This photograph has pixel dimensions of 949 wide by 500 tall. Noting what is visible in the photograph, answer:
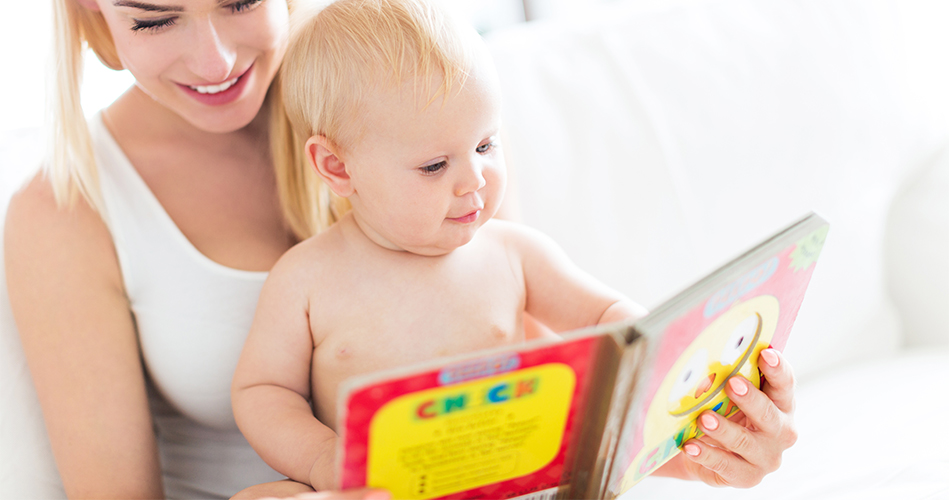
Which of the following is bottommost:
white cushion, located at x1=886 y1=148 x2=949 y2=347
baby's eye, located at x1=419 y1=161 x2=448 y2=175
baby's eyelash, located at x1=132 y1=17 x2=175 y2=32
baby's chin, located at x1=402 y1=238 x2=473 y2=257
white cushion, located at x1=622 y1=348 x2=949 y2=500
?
white cushion, located at x1=622 y1=348 x2=949 y2=500

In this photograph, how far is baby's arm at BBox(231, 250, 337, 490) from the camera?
0.80 m

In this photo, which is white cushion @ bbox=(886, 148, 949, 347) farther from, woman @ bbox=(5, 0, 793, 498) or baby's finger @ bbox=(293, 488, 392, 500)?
baby's finger @ bbox=(293, 488, 392, 500)

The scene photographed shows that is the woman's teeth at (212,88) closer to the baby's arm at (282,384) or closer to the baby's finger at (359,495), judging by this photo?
the baby's arm at (282,384)

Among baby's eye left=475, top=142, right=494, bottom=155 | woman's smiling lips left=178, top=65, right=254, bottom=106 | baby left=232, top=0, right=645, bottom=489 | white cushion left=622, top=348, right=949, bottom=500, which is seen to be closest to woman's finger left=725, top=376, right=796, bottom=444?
baby left=232, top=0, right=645, bottom=489

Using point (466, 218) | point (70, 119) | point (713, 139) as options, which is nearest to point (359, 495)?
point (466, 218)

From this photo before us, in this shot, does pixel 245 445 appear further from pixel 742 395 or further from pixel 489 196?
pixel 742 395

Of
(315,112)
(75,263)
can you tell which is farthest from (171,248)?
(315,112)

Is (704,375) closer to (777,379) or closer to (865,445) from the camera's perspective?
(777,379)

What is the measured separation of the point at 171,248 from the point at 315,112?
33cm

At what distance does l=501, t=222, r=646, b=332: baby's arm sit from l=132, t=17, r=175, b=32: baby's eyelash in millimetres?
513

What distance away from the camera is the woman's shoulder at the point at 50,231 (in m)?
0.95

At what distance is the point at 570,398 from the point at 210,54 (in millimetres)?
640

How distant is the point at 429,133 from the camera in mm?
781

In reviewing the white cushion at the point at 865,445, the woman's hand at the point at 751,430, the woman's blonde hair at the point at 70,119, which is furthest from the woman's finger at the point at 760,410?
the woman's blonde hair at the point at 70,119
